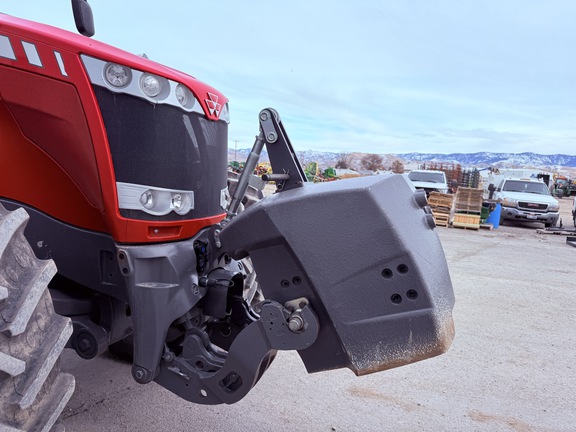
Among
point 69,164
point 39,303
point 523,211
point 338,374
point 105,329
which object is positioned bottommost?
point 523,211

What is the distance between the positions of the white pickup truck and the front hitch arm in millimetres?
15779

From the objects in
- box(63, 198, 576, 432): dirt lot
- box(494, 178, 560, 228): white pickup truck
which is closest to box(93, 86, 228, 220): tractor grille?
box(63, 198, 576, 432): dirt lot

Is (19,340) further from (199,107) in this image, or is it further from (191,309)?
(199,107)

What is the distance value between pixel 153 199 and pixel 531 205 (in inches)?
640

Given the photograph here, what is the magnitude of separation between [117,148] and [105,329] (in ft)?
2.96

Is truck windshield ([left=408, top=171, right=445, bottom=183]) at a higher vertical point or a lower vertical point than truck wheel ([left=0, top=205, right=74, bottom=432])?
lower

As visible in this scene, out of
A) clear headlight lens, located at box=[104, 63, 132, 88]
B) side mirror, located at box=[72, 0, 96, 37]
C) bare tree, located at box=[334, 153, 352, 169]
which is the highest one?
side mirror, located at box=[72, 0, 96, 37]

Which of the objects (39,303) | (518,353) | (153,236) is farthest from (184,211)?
(518,353)

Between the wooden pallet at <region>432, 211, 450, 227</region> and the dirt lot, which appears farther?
the wooden pallet at <region>432, 211, 450, 227</region>

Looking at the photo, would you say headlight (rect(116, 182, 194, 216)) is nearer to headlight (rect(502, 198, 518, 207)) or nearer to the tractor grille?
the tractor grille

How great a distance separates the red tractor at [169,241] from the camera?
1648mm

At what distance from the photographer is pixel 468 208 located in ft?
46.5

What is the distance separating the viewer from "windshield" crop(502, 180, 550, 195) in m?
16.9

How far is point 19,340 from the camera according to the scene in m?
1.52
